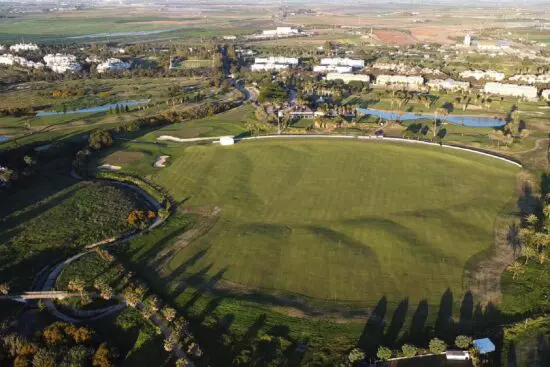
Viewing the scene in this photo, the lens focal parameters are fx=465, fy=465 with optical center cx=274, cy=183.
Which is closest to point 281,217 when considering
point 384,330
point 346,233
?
point 346,233

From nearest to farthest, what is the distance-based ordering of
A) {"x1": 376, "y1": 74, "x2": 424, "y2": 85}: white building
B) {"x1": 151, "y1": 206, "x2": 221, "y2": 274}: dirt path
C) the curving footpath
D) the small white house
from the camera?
1. the curving footpath
2. {"x1": 151, "y1": 206, "x2": 221, "y2": 274}: dirt path
3. the small white house
4. {"x1": 376, "y1": 74, "x2": 424, "y2": 85}: white building

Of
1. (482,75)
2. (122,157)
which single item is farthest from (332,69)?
(122,157)

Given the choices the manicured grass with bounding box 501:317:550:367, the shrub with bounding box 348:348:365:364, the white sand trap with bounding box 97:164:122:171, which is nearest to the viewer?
the shrub with bounding box 348:348:365:364

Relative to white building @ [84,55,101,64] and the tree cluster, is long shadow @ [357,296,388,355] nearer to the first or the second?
the tree cluster

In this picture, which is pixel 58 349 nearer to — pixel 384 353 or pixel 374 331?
pixel 384 353

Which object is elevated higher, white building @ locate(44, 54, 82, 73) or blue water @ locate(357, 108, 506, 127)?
white building @ locate(44, 54, 82, 73)

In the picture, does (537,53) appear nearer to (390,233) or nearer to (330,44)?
(330,44)

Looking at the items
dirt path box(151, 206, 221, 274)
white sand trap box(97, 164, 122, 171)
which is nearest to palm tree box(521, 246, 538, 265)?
dirt path box(151, 206, 221, 274)
